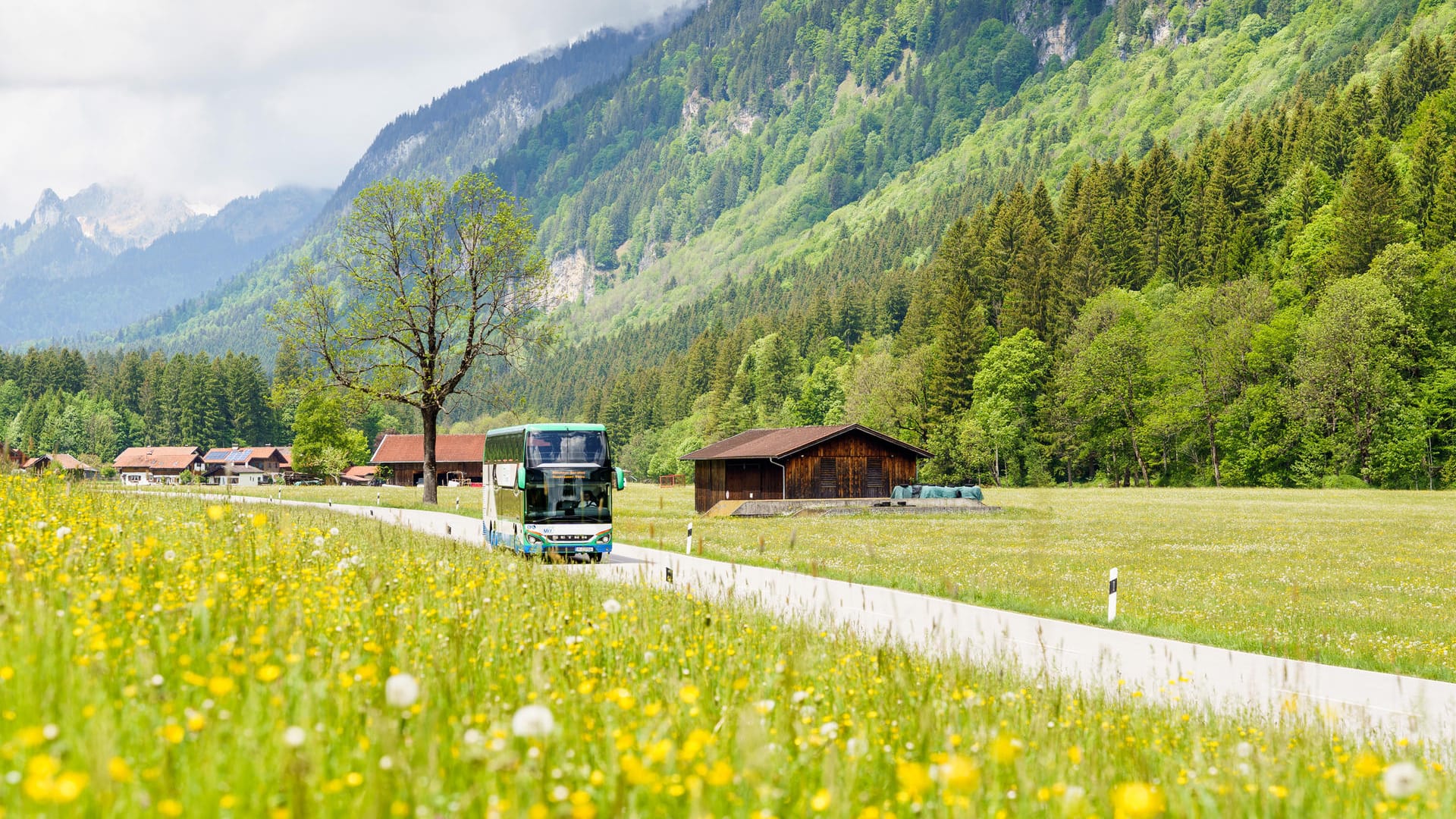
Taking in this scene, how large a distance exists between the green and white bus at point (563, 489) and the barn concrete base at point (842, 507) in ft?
90.5

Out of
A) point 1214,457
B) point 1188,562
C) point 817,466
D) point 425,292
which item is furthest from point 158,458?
point 1188,562

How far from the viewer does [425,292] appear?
52.9 m

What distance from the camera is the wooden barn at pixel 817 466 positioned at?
5928 cm

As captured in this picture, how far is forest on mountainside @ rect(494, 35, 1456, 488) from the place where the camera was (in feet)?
243

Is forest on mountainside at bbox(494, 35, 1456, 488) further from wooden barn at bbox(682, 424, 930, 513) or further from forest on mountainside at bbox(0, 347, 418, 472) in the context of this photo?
forest on mountainside at bbox(0, 347, 418, 472)

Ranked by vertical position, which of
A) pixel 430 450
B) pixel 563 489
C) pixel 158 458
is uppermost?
pixel 158 458

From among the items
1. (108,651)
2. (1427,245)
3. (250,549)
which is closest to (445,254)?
(250,549)

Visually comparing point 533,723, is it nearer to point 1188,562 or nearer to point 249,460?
point 1188,562

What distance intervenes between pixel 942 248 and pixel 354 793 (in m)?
117

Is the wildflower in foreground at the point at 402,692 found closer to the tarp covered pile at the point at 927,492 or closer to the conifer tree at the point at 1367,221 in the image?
the tarp covered pile at the point at 927,492

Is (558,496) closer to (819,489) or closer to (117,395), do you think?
(819,489)

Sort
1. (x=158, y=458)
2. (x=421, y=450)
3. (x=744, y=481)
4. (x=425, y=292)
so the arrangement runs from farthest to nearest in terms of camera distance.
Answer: (x=158, y=458) → (x=421, y=450) → (x=744, y=481) → (x=425, y=292)

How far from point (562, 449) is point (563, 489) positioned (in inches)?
46.0

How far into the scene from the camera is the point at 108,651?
538 centimetres
